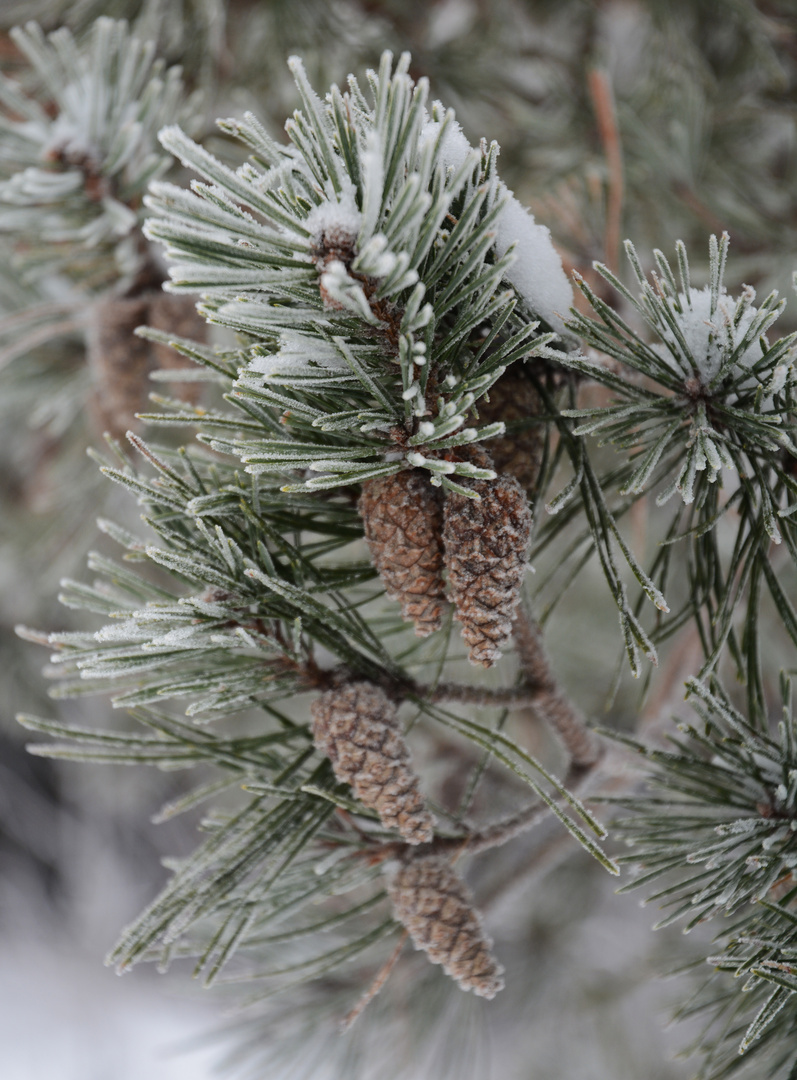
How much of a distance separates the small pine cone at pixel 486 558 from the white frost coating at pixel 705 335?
100 mm

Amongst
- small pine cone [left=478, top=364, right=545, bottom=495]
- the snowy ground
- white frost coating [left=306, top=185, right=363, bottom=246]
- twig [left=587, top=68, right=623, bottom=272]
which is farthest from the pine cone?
the snowy ground

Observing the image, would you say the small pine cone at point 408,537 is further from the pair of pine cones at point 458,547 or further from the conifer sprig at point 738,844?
the conifer sprig at point 738,844

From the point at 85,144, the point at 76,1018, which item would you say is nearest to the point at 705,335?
the point at 85,144

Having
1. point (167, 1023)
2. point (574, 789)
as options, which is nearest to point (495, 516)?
point (574, 789)

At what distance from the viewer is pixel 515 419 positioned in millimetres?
373

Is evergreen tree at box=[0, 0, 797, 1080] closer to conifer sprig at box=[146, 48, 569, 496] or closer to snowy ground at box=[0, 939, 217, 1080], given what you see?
conifer sprig at box=[146, 48, 569, 496]

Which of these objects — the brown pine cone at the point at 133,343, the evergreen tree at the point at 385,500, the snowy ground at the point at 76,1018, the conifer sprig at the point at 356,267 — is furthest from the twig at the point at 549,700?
the snowy ground at the point at 76,1018

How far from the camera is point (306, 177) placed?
0.28m

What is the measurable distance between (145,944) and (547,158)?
0.85m

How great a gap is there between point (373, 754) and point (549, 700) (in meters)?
0.10

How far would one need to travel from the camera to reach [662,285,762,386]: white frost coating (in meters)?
0.33

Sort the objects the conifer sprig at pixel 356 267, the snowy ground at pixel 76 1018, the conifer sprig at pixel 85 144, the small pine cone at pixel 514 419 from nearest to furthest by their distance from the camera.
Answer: the conifer sprig at pixel 356 267 → the small pine cone at pixel 514 419 → the conifer sprig at pixel 85 144 → the snowy ground at pixel 76 1018

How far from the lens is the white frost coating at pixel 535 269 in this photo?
337 mm

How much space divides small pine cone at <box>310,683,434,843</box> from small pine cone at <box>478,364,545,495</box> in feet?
0.41
